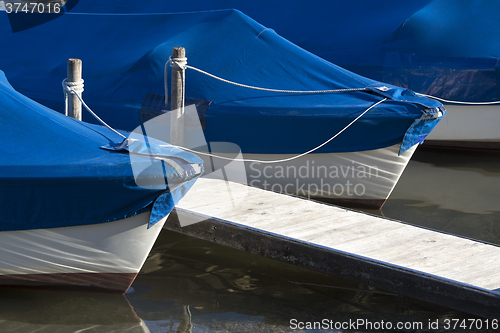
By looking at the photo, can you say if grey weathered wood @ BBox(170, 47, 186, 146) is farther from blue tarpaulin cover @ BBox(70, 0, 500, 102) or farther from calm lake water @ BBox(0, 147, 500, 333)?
blue tarpaulin cover @ BBox(70, 0, 500, 102)

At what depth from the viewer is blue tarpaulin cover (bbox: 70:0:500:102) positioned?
840 centimetres

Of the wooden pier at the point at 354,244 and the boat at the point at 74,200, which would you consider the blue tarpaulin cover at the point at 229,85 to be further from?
the boat at the point at 74,200

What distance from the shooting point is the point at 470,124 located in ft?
27.7

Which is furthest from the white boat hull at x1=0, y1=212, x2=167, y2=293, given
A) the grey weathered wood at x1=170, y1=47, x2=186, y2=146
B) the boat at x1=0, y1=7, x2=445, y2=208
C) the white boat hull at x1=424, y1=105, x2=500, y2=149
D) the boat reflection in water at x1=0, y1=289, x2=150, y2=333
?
the white boat hull at x1=424, y1=105, x2=500, y2=149

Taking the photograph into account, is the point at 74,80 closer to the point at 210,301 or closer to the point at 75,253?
the point at 75,253

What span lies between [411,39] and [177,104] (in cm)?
431

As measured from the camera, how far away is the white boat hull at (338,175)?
20.8ft

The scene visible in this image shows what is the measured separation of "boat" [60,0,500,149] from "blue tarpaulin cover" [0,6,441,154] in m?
2.11

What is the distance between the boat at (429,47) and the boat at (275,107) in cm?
212

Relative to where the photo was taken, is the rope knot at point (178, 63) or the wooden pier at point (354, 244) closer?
the wooden pier at point (354, 244)

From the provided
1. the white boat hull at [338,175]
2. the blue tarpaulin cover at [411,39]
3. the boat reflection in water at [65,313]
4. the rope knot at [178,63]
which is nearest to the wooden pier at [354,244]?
the white boat hull at [338,175]

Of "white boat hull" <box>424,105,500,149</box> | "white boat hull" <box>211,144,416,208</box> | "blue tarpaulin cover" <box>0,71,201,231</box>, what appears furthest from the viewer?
"white boat hull" <box>424,105,500,149</box>

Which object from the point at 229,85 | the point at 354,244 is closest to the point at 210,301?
the point at 354,244

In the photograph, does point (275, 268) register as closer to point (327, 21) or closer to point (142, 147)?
point (142, 147)
